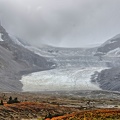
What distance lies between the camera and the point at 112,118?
33031mm

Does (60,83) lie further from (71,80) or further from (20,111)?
(20,111)

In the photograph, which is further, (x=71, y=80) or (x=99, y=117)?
(x=71, y=80)

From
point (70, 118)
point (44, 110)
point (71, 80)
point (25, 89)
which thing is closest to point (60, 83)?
point (71, 80)

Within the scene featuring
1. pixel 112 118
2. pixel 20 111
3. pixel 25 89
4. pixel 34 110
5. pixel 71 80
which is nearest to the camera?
pixel 112 118

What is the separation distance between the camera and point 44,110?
46281 millimetres

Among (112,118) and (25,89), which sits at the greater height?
(25,89)

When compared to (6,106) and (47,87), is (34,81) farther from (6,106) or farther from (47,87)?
(6,106)

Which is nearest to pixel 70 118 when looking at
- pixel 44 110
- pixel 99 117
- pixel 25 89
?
pixel 99 117

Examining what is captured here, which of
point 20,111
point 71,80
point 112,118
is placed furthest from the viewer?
point 71,80

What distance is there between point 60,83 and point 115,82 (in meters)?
31.8

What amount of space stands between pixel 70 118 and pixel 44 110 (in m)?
13.4

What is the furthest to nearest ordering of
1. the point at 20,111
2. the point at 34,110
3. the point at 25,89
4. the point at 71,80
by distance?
the point at 71,80 < the point at 25,89 < the point at 34,110 < the point at 20,111

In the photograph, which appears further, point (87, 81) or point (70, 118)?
point (87, 81)

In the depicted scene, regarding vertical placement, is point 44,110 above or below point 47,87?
below
